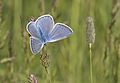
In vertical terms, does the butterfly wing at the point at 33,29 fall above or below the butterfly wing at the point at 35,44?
above

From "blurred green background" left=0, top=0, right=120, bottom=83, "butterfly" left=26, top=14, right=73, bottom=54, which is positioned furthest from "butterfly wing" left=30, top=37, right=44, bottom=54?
"blurred green background" left=0, top=0, right=120, bottom=83

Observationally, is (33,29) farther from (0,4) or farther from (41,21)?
(0,4)

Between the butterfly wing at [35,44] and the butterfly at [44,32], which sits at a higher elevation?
the butterfly at [44,32]

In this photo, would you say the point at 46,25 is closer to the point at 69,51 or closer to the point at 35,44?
the point at 35,44

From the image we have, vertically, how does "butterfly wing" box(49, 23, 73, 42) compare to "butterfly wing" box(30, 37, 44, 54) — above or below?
above

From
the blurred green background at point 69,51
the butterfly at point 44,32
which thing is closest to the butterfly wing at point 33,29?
the butterfly at point 44,32

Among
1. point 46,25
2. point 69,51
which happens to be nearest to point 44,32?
point 46,25

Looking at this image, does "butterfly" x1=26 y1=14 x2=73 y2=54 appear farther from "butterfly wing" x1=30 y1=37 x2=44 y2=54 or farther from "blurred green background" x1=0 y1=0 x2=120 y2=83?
"blurred green background" x1=0 y1=0 x2=120 y2=83

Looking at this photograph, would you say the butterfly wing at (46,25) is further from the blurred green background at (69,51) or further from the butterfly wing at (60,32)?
the blurred green background at (69,51)

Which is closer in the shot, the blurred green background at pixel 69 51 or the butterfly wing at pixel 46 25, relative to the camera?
the butterfly wing at pixel 46 25
